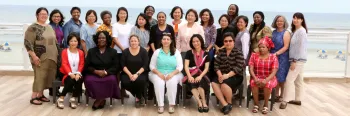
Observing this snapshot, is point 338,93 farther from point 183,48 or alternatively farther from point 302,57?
point 183,48

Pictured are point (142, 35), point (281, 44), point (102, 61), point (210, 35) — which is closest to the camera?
point (102, 61)

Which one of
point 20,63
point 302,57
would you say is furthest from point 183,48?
point 20,63

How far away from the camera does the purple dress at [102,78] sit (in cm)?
474

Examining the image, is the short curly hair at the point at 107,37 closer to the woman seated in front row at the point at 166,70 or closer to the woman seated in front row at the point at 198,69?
the woman seated in front row at the point at 166,70

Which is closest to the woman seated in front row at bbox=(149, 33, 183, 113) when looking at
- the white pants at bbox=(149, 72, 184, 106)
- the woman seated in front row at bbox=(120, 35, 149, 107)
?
the white pants at bbox=(149, 72, 184, 106)

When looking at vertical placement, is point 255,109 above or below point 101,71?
below

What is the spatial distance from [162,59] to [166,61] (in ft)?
0.18

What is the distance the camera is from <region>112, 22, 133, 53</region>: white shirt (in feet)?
16.8

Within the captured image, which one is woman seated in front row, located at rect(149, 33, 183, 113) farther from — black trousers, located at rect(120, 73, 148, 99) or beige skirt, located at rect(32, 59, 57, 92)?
beige skirt, located at rect(32, 59, 57, 92)

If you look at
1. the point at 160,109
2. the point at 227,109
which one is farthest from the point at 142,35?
the point at 227,109

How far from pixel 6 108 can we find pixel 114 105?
1.27 m

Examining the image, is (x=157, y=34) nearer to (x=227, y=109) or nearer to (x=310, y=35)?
(x=227, y=109)

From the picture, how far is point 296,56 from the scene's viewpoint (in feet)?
16.1

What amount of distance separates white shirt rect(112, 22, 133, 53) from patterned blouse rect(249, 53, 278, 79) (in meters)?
1.58
